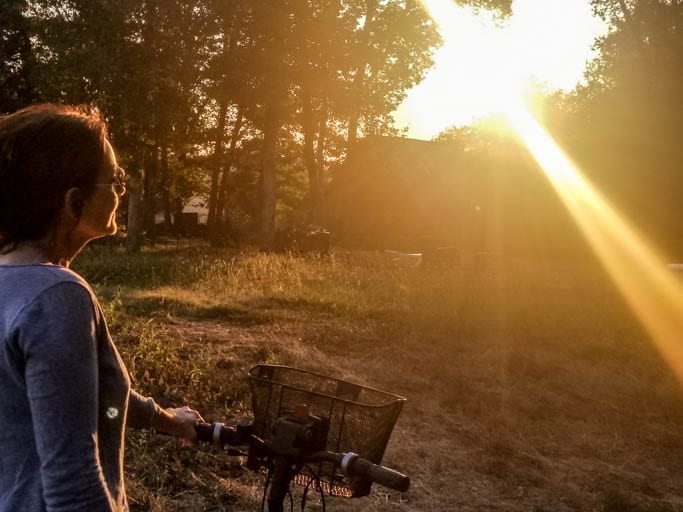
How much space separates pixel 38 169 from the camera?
1598 mm

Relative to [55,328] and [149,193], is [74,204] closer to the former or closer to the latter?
[55,328]

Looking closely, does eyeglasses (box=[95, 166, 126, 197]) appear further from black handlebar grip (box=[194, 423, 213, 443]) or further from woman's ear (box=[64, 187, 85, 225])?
black handlebar grip (box=[194, 423, 213, 443])

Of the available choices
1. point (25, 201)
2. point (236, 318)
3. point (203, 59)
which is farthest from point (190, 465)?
point (203, 59)

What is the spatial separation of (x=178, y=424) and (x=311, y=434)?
1.69 ft

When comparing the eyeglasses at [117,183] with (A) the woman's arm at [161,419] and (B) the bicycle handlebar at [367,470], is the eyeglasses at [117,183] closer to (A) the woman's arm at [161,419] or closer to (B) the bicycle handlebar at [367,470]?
(A) the woman's arm at [161,419]

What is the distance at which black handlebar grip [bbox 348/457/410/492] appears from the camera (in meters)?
1.78

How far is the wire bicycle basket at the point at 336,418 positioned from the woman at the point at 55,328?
0.60m

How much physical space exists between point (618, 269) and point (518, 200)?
9868 mm

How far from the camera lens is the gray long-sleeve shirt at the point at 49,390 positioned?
1.46m

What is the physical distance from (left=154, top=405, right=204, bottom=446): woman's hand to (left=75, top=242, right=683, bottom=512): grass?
2.41 m

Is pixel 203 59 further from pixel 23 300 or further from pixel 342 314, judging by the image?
pixel 23 300

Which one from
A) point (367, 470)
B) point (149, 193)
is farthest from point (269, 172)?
point (367, 470)

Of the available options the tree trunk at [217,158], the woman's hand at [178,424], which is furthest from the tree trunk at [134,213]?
the woman's hand at [178,424]

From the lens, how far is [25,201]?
160cm
